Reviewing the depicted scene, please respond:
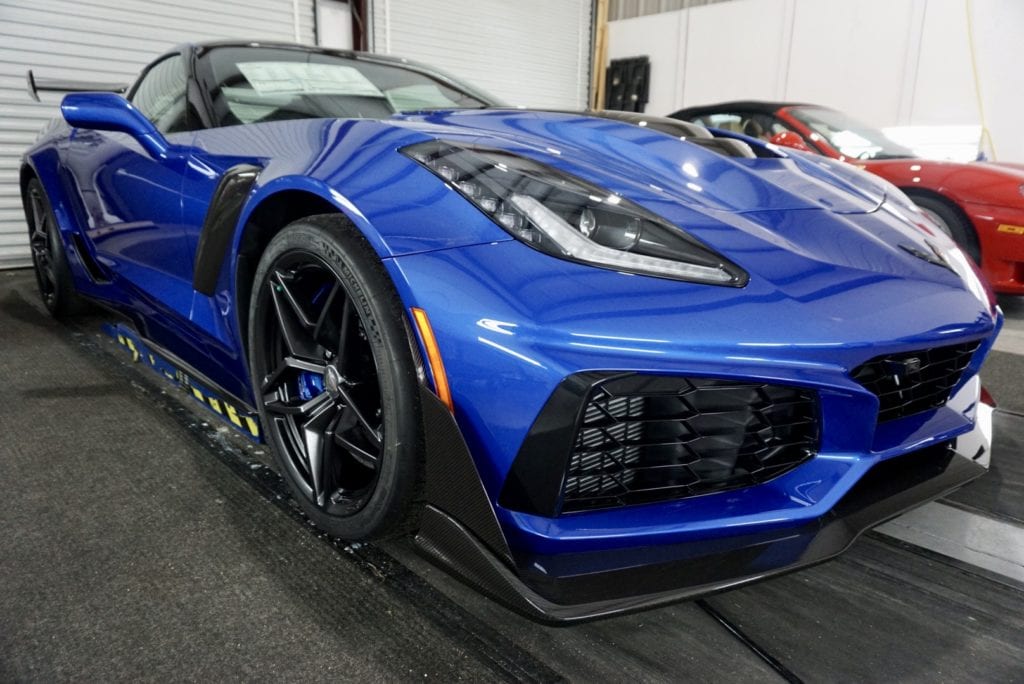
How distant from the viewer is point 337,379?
1172 millimetres

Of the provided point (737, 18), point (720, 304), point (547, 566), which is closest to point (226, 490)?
point (547, 566)

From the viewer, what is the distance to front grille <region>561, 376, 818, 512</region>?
0.91 metres

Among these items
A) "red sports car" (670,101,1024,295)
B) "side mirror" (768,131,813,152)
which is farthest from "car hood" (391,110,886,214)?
"side mirror" (768,131,813,152)

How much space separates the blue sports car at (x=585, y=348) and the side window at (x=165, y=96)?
0.51 metres

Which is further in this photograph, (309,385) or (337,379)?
(309,385)

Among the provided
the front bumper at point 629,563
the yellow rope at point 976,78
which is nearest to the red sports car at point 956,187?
the front bumper at point 629,563

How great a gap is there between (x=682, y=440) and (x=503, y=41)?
26.3 feet

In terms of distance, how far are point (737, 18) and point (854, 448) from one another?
9.08 metres

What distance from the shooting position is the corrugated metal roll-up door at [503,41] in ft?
22.7

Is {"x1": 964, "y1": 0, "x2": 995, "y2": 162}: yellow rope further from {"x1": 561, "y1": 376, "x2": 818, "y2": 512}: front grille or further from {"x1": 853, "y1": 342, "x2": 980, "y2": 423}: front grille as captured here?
{"x1": 561, "y1": 376, "x2": 818, "y2": 512}: front grille

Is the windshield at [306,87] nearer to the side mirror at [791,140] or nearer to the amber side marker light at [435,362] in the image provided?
the amber side marker light at [435,362]

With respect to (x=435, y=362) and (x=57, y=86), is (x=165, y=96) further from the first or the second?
(x=435, y=362)

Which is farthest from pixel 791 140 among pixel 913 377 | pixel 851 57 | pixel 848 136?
pixel 851 57

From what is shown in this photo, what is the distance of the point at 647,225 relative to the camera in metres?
1.01
